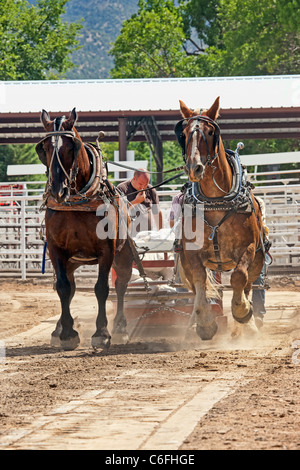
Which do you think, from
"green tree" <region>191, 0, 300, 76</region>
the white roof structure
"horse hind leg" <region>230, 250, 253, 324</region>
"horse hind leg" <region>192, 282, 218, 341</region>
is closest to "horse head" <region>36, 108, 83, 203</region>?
"horse hind leg" <region>192, 282, 218, 341</region>

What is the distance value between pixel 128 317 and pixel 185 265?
1.63 m

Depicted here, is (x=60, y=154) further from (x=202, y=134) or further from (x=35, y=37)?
(x=35, y=37)

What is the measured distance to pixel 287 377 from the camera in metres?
6.44

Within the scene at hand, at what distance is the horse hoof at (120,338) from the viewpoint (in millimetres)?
9469

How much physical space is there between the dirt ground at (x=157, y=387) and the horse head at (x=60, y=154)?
1576 mm

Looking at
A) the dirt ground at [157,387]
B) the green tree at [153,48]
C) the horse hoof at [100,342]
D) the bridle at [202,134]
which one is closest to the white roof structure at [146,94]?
the dirt ground at [157,387]

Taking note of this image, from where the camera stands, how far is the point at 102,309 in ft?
29.2

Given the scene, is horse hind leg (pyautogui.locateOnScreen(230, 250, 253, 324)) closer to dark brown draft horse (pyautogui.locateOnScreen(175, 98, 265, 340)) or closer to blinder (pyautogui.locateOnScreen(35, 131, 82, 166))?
dark brown draft horse (pyautogui.locateOnScreen(175, 98, 265, 340))

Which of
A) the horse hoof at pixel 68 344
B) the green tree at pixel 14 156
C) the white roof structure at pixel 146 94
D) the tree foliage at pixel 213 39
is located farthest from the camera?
the green tree at pixel 14 156

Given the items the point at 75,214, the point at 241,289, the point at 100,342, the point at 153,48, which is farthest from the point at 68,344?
the point at 153,48

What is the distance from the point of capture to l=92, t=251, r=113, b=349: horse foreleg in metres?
8.65

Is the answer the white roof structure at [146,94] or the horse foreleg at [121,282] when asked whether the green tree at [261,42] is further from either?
the horse foreleg at [121,282]
